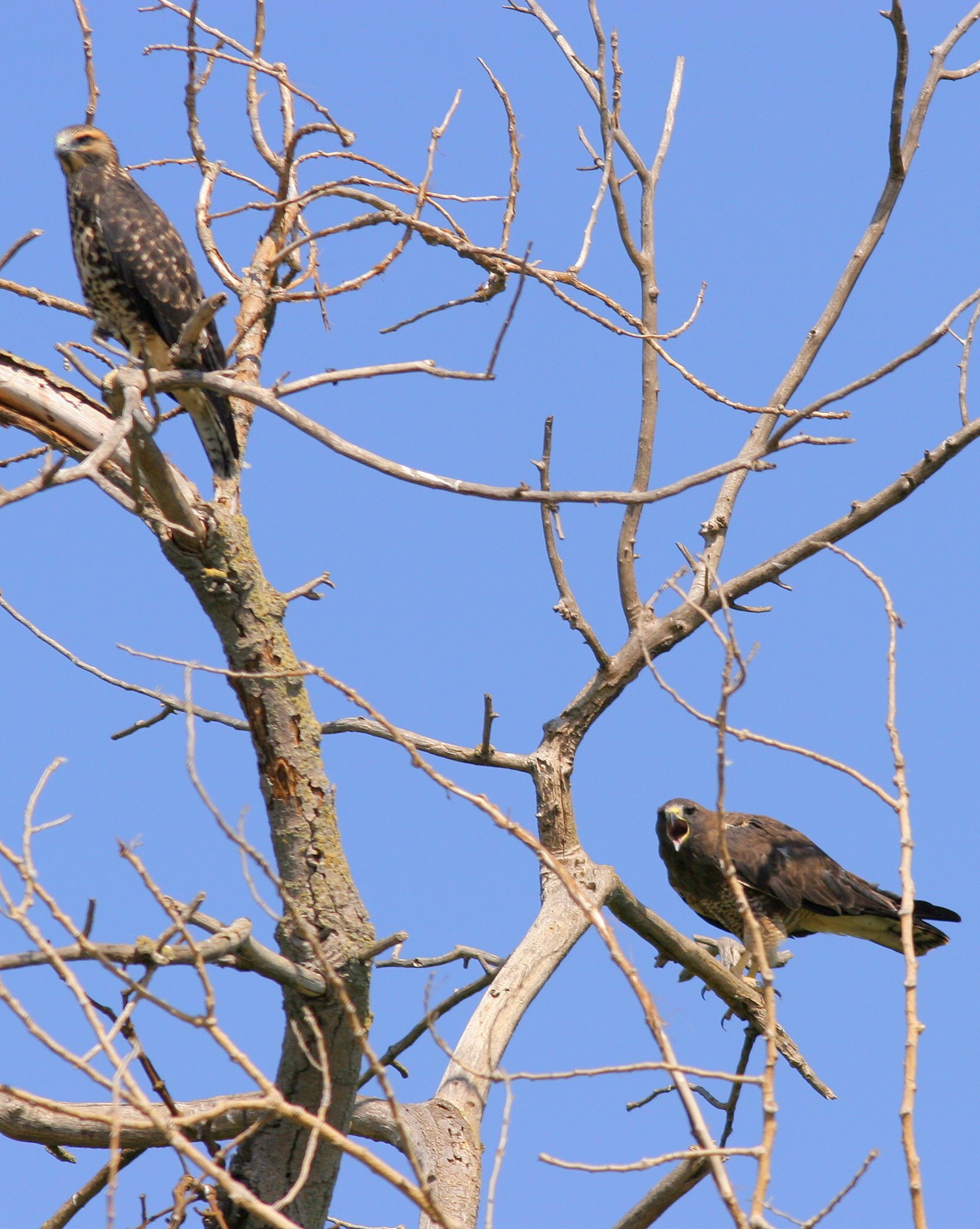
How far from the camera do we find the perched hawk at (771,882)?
666 cm

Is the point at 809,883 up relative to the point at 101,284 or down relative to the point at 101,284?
down

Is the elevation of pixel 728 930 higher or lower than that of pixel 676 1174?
higher

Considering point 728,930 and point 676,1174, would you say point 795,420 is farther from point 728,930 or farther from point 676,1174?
point 728,930

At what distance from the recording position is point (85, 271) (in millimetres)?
5012

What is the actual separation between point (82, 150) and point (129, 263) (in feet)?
2.77

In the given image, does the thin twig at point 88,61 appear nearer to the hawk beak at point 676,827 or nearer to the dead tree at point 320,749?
the dead tree at point 320,749

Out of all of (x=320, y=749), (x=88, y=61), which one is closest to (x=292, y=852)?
(x=320, y=749)

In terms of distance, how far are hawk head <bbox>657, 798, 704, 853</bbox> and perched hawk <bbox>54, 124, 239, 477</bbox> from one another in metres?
3.59

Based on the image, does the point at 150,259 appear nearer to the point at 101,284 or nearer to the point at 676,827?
the point at 101,284

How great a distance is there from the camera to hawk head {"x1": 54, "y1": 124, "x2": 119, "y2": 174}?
525 cm

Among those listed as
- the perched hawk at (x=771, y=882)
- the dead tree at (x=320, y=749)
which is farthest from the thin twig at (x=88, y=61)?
the perched hawk at (x=771, y=882)

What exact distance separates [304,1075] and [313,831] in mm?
649

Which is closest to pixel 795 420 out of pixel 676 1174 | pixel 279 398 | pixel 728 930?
pixel 279 398

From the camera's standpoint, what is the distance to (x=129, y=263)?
480cm
